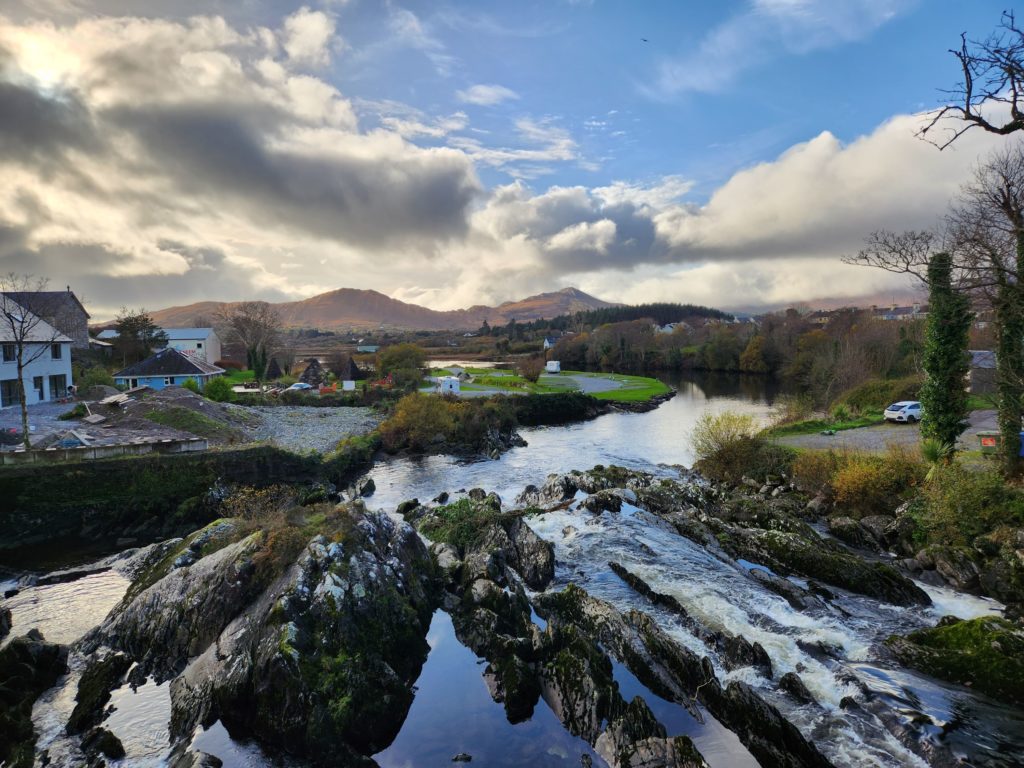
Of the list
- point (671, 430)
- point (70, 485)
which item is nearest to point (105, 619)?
point (70, 485)

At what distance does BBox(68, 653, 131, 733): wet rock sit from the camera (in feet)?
36.0

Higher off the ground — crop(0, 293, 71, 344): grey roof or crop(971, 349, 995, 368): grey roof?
crop(0, 293, 71, 344): grey roof

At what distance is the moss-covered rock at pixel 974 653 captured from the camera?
1148 cm

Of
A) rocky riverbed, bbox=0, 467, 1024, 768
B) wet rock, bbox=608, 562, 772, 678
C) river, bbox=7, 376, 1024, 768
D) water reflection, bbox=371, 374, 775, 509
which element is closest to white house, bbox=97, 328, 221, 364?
water reflection, bbox=371, 374, 775, 509

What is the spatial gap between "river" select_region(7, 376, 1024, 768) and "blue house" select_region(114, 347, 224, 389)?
3949 cm

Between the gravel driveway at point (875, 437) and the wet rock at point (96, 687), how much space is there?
102 ft

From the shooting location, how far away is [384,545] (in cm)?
1491

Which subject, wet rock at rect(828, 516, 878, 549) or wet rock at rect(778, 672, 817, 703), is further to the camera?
wet rock at rect(828, 516, 878, 549)

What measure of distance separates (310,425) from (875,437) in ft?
127

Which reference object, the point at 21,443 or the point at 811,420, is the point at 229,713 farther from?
the point at 811,420

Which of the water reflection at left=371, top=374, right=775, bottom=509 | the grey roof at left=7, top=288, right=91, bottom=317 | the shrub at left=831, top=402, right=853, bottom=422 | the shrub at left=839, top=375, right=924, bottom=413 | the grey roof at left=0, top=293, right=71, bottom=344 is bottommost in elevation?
the water reflection at left=371, top=374, right=775, bottom=509

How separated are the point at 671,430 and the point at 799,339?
56124mm

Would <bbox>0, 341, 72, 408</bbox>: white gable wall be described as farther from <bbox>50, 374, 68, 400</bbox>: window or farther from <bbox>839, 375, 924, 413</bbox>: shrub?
<bbox>839, 375, 924, 413</bbox>: shrub

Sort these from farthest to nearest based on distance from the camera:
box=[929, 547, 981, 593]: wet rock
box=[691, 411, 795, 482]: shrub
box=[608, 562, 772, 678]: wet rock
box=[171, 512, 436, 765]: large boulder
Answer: box=[691, 411, 795, 482]: shrub < box=[929, 547, 981, 593]: wet rock < box=[608, 562, 772, 678]: wet rock < box=[171, 512, 436, 765]: large boulder
